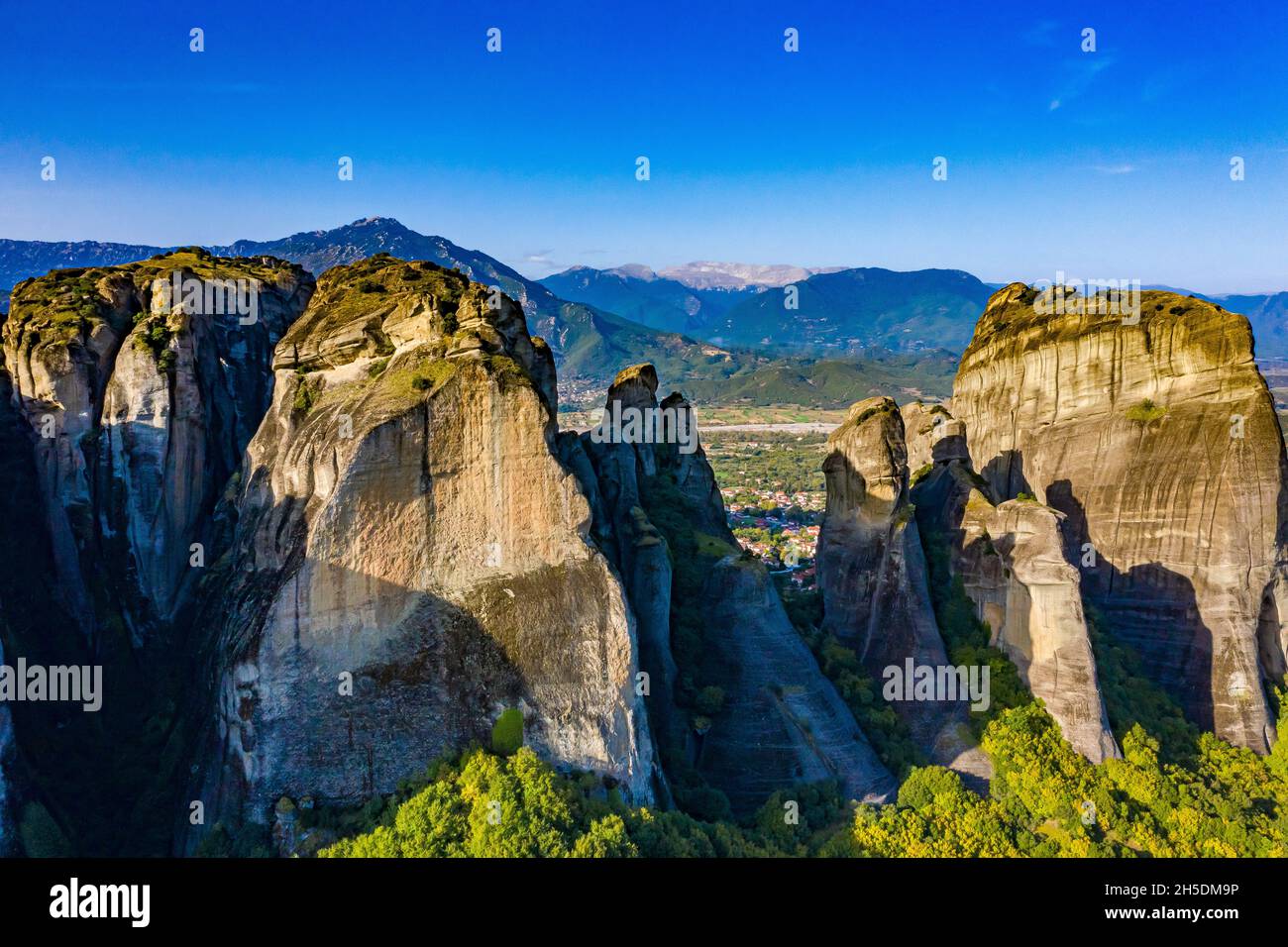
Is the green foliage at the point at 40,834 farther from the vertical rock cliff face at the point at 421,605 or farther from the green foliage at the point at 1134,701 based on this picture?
the green foliage at the point at 1134,701

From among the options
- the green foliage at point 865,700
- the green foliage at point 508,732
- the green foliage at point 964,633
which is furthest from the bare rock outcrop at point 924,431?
the green foliage at point 508,732

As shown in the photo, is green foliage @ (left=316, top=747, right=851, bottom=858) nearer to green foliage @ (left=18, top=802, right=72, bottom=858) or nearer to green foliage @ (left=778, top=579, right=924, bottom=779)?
green foliage @ (left=18, top=802, right=72, bottom=858)

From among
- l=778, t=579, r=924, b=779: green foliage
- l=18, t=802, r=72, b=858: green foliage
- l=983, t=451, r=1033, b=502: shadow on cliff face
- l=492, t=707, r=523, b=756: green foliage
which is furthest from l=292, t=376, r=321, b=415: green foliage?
l=983, t=451, r=1033, b=502: shadow on cliff face

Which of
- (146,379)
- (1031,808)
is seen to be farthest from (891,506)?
(146,379)

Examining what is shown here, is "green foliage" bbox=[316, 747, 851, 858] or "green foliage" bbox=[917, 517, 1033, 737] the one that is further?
"green foliage" bbox=[917, 517, 1033, 737]

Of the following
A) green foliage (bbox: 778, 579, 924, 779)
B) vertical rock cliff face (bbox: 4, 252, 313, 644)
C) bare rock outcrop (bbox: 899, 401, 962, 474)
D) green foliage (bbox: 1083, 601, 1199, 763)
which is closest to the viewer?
green foliage (bbox: 778, 579, 924, 779)

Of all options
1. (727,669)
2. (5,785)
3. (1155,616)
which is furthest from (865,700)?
(5,785)
